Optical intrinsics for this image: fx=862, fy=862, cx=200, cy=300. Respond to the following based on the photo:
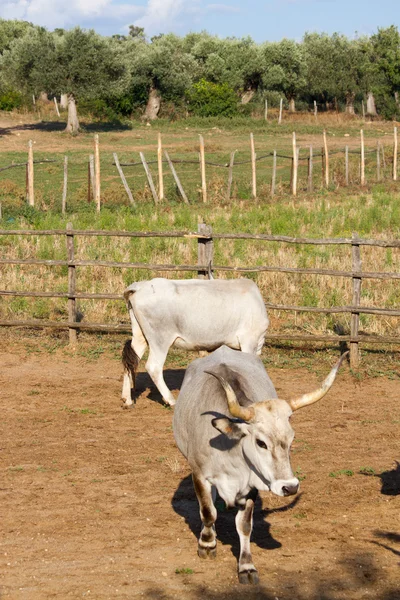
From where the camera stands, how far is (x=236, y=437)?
17.6 ft

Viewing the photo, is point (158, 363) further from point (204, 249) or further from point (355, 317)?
point (355, 317)

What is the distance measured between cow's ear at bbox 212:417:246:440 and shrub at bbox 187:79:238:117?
4885 centimetres

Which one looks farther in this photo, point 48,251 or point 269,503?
point 48,251

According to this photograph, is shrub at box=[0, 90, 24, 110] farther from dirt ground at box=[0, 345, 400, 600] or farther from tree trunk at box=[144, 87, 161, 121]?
dirt ground at box=[0, 345, 400, 600]

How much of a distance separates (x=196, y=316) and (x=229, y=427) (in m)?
4.19

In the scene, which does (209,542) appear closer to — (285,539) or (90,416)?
(285,539)

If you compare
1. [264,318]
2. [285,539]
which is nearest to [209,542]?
[285,539]

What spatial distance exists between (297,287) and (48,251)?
4685mm

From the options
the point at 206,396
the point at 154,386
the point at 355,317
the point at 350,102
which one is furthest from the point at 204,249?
the point at 350,102

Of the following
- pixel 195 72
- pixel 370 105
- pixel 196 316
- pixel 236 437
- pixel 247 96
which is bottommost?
pixel 236 437

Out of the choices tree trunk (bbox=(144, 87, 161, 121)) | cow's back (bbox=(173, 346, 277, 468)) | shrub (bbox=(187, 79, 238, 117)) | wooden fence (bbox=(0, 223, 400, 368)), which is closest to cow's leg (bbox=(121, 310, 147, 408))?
wooden fence (bbox=(0, 223, 400, 368))

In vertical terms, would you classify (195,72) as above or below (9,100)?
above

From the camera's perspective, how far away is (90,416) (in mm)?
9375

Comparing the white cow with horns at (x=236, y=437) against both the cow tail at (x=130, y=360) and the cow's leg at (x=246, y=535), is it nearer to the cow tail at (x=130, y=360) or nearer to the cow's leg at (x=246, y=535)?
the cow's leg at (x=246, y=535)
